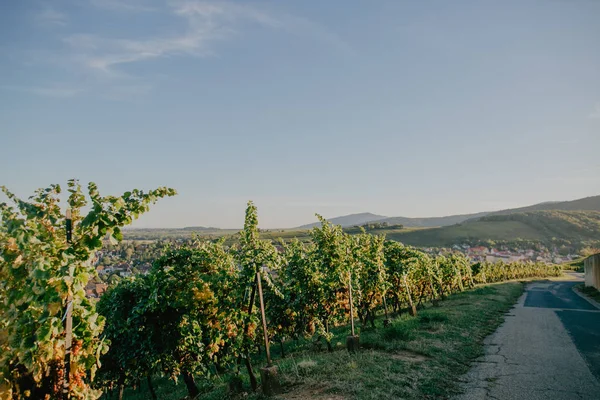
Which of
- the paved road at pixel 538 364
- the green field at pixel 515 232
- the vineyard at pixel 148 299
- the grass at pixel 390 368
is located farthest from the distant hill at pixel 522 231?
the grass at pixel 390 368

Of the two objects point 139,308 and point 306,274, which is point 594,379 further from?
point 139,308

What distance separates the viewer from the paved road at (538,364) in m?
8.79

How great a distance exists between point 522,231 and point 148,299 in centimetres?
21337

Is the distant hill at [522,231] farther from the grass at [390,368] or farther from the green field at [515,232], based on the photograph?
the grass at [390,368]

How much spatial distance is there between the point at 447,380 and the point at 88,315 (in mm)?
9744

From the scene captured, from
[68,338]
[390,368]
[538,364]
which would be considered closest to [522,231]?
[538,364]

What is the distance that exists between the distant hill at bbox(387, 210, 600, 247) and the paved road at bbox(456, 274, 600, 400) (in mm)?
141862

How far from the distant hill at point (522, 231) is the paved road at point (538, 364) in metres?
142

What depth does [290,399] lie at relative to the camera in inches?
324

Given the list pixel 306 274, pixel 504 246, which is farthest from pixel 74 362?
pixel 504 246

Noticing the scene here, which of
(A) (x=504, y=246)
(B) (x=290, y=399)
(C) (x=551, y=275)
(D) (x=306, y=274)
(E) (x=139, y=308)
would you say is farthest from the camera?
(A) (x=504, y=246)

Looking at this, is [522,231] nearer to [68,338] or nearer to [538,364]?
[538,364]

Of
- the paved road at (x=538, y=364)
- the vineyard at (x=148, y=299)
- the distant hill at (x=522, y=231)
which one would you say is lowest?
the distant hill at (x=522, y=231)

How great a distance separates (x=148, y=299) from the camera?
10.2 m
